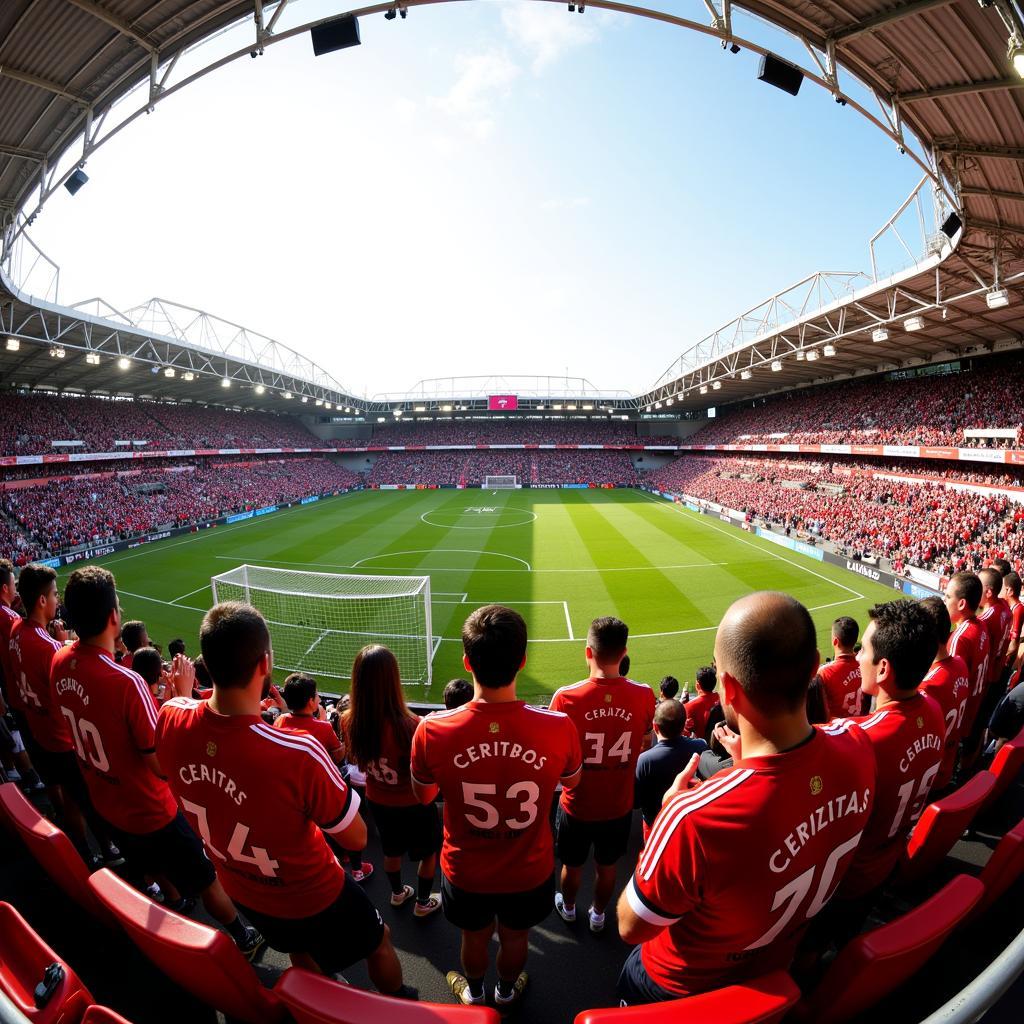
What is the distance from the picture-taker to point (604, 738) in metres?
3.67

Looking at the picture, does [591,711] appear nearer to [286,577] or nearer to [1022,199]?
[1022,199]

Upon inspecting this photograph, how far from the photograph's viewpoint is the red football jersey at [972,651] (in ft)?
15.8

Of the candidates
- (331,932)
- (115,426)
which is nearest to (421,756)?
(331,932)

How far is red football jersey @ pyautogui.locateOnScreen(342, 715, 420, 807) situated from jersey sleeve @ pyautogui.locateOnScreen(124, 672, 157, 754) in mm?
1462

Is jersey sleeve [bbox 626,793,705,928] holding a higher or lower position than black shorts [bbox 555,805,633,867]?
higher

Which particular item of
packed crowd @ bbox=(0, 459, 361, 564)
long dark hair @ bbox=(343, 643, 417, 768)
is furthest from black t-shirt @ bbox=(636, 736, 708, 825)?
packed crowd @ bbox=(0, 459, 361, 564)

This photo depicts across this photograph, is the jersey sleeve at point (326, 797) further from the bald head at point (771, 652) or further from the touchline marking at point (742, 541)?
the touchline marking at point (742, 541)

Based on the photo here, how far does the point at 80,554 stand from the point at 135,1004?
30.7m

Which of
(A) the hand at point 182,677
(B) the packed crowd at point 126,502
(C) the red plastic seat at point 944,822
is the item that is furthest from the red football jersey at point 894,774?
(B) the packed crowd at point 126,502

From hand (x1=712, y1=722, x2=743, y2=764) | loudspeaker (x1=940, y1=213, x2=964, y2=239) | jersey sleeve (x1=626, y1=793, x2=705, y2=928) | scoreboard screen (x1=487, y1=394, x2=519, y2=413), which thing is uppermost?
scoreboard screen (x1=487, y1=394, x2=519, y2=413)

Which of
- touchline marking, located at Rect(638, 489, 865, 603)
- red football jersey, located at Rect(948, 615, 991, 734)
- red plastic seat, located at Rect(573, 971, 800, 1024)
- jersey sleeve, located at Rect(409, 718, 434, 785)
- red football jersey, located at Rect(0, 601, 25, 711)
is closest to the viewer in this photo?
red plastic seat, located at Rect(573, 971, 800, 1024)

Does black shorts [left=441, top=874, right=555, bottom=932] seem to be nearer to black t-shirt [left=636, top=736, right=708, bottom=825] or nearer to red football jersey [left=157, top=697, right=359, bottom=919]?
red football jersey [left=157, top=697, right=359, bottom=919]

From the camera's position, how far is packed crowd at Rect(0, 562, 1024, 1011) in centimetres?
179

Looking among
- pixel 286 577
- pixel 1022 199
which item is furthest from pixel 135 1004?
pixel 286 577
